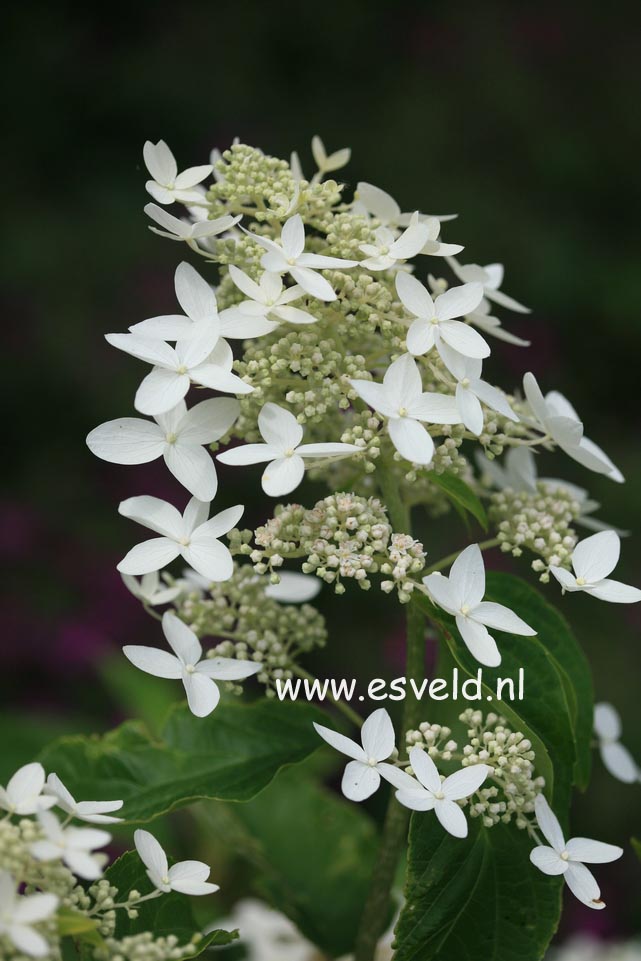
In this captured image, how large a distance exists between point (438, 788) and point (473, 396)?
0.30 metres

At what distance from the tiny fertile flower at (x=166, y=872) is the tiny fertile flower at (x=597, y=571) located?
36cm

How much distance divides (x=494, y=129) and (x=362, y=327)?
2691mm

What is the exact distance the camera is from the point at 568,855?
2.75 ft

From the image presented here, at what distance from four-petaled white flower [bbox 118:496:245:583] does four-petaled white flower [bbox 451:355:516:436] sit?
189 mm

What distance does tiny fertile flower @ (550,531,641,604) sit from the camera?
0.87m

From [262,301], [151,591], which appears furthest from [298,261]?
[151,591]

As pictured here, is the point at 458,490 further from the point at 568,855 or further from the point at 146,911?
the point at 146,911

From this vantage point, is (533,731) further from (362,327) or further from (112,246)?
(112,246)

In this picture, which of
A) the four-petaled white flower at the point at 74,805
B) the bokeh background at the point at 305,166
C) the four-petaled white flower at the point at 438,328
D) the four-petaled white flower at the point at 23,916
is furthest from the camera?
the bokeh background at the point at 305,166

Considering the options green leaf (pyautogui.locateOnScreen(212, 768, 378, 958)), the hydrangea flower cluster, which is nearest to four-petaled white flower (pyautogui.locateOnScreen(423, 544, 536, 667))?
the hydrangea flower cluster

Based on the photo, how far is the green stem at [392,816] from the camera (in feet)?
3.05

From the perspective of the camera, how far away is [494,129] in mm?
3359

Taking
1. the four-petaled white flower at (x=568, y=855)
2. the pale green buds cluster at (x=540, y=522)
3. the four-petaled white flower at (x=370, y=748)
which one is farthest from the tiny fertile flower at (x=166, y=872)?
the pale green buds cluster at (x=540, y=522)

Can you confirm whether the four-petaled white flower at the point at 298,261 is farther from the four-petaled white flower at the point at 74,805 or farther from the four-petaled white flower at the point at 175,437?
the four-petaled white flower at the point at 74,805
